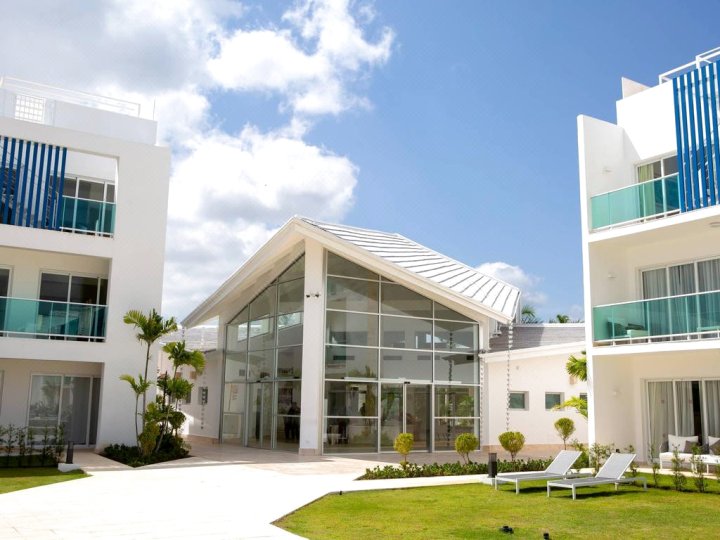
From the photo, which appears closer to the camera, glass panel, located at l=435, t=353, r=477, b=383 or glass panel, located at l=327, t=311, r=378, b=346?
glass panel, located at l=327, t=311, r=378, b=346

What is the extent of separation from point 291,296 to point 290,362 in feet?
7.56

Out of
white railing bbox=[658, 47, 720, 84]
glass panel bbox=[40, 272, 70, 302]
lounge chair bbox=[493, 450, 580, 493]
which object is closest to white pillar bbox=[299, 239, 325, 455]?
glass panel bbox=[40, 272, 70, 302]

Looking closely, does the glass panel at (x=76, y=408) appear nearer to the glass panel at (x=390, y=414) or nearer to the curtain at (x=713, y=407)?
the glass panel at (x=390, y=414)

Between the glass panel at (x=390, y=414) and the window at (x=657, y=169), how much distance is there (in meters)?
9.83

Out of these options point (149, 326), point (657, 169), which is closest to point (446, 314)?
point (657, 169)

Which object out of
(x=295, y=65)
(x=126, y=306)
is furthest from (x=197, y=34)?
(x=126, y=306)

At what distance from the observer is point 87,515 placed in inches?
427

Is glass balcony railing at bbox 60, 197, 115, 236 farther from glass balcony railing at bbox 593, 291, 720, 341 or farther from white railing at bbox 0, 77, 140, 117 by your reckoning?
glass balcony railing at bbox 593, 291, 720, 341

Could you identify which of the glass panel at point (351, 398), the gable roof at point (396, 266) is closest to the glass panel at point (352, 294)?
the gable roof at point (396, 266)

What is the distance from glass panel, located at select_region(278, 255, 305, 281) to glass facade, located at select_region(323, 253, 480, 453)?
124 centimetres

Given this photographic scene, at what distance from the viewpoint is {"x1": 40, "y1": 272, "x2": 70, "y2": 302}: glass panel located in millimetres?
22672

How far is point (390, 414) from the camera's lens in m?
23.4

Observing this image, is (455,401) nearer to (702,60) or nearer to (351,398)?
(351,398)

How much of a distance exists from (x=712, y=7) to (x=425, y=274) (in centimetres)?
1117
